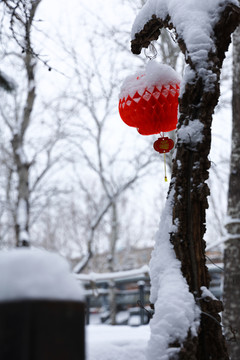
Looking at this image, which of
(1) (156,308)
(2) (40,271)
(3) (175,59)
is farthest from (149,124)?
(3) (175,59)

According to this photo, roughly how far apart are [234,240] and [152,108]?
296 centimetres

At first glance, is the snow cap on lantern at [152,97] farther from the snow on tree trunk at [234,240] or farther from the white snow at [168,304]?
the snow on tree trunk at [234,240]

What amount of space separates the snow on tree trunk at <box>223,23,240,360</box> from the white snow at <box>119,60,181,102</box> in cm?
289

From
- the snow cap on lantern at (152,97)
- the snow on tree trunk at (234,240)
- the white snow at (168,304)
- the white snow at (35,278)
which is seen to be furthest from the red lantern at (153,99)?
the snow on tree trunk at (234,240)

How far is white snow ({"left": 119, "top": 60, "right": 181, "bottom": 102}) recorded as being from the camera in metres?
3.06

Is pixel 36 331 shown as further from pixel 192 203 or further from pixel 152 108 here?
pixel 152 108

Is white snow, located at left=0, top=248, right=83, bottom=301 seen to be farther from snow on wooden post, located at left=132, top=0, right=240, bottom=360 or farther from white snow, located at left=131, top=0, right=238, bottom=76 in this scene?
white snow, located at left=131, top=0, right=238, bottom=76

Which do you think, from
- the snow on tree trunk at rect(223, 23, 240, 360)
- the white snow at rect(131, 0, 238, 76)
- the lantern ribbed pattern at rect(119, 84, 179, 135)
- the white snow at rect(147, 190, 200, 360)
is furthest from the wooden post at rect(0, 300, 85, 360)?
the snow on tree trunk at rect(223, 23, 240, 360)

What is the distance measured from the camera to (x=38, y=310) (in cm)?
99

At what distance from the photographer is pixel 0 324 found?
1.00 metres

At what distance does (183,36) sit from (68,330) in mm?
2059

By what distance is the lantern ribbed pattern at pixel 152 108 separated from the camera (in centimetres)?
305

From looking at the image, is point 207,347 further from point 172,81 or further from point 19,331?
point 172,81

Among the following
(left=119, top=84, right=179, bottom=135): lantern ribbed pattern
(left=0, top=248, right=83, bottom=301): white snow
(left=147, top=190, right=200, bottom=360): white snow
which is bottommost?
(left=147, top=190, right=200, bottom=360): white snow
